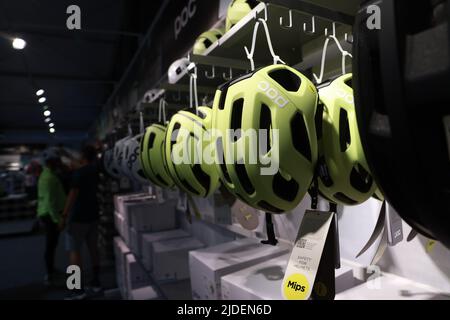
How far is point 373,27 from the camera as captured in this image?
1.14ft

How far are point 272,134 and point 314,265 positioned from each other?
235 mm

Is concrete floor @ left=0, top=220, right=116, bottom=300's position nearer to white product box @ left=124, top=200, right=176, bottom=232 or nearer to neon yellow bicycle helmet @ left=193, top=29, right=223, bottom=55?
white product box @ left=124, top=200, right=176, bottom=232

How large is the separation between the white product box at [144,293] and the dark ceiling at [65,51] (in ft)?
6.64

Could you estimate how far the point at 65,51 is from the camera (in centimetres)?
503

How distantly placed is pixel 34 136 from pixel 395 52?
16347mm

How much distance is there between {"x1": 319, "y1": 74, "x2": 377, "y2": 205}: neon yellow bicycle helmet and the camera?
0.55 meters

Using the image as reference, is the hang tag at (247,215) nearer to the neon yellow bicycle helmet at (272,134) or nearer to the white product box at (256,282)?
the white product box at (256,282)

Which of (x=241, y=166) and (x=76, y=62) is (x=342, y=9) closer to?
(x=241, y=166)

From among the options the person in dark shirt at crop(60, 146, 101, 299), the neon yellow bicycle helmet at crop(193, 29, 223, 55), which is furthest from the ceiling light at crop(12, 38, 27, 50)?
the neon yellow bicycle helmet at crop(193, 29, 223, 55)

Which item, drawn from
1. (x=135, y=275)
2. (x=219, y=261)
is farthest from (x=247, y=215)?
(x=135, y=275)

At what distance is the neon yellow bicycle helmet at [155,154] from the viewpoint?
131 centimetres

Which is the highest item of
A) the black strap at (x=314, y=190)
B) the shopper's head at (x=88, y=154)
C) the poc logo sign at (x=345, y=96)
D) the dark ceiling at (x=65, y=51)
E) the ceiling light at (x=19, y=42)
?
the dark ceiling at (x=65, y=51)

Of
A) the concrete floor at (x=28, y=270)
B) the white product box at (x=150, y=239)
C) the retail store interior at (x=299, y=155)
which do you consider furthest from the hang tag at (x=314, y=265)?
the concrete floor at (x=28, y=270)

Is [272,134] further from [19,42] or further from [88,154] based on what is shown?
[19,42]
